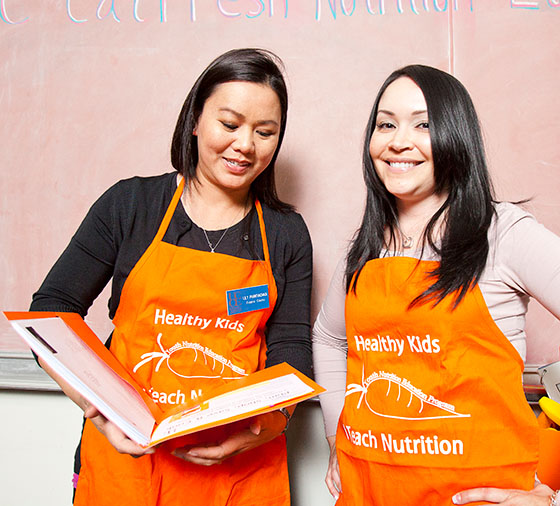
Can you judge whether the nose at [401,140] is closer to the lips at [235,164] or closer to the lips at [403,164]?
the lips at [403,164]

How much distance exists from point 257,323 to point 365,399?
0.25 metres

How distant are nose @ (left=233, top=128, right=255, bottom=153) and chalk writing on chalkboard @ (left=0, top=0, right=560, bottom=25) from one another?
454 millimetres

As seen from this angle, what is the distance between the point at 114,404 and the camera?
2.29ft

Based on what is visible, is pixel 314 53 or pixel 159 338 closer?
pixel 159 338

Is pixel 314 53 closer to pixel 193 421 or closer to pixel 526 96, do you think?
pixel 526 96

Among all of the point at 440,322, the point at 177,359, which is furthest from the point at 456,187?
the point at 177,359

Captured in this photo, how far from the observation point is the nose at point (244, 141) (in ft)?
2.99

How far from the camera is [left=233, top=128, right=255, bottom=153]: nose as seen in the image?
0.91 m

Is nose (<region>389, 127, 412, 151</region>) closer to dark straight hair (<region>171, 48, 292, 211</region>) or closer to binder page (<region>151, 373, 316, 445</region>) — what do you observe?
dark straight hair (<region>171, 48, 292, 211</region>)

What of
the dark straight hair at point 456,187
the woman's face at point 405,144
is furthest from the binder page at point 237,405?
the woman's face at point 405,144

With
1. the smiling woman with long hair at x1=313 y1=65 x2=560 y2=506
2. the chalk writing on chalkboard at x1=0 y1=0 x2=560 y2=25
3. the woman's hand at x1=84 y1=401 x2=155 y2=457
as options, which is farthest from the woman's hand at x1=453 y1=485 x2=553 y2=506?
the chalk writing on chalkboard at x1=0 y1=0 x2=560 y2=25

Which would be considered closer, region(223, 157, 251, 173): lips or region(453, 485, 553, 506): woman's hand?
region(453, 485, 553, 506): woman's hand

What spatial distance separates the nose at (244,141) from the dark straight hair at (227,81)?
9cm

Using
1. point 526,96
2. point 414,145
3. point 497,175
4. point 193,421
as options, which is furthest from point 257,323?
point 526,96
